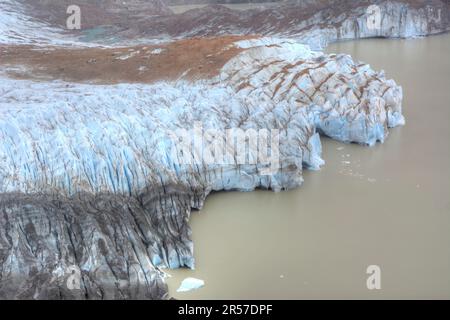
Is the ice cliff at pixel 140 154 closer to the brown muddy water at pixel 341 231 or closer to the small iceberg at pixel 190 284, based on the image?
the small iceberg at pixel 190 284

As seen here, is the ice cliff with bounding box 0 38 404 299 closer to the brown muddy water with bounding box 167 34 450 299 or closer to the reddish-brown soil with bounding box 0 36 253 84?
the reddish-brown soil with bounding box 0 36 253 84

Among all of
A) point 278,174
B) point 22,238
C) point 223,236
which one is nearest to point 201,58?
point 278,174

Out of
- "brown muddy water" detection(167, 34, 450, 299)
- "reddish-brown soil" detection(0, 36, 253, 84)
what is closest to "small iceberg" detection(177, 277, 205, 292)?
"brown muddy water" detection(167, 34, 450, 299)

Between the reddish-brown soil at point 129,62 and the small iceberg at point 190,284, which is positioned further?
the reddish-brown soil at point 129,62

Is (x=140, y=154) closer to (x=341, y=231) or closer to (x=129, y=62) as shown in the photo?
(x=341, y=231)

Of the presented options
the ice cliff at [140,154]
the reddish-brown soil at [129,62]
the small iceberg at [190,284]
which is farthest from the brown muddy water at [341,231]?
the reddish-brown soil at [129,62]

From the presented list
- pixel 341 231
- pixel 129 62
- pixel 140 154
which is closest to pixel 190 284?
pixel 341 231

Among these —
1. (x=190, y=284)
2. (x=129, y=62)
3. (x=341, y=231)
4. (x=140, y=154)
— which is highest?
(x=129, y=62)
